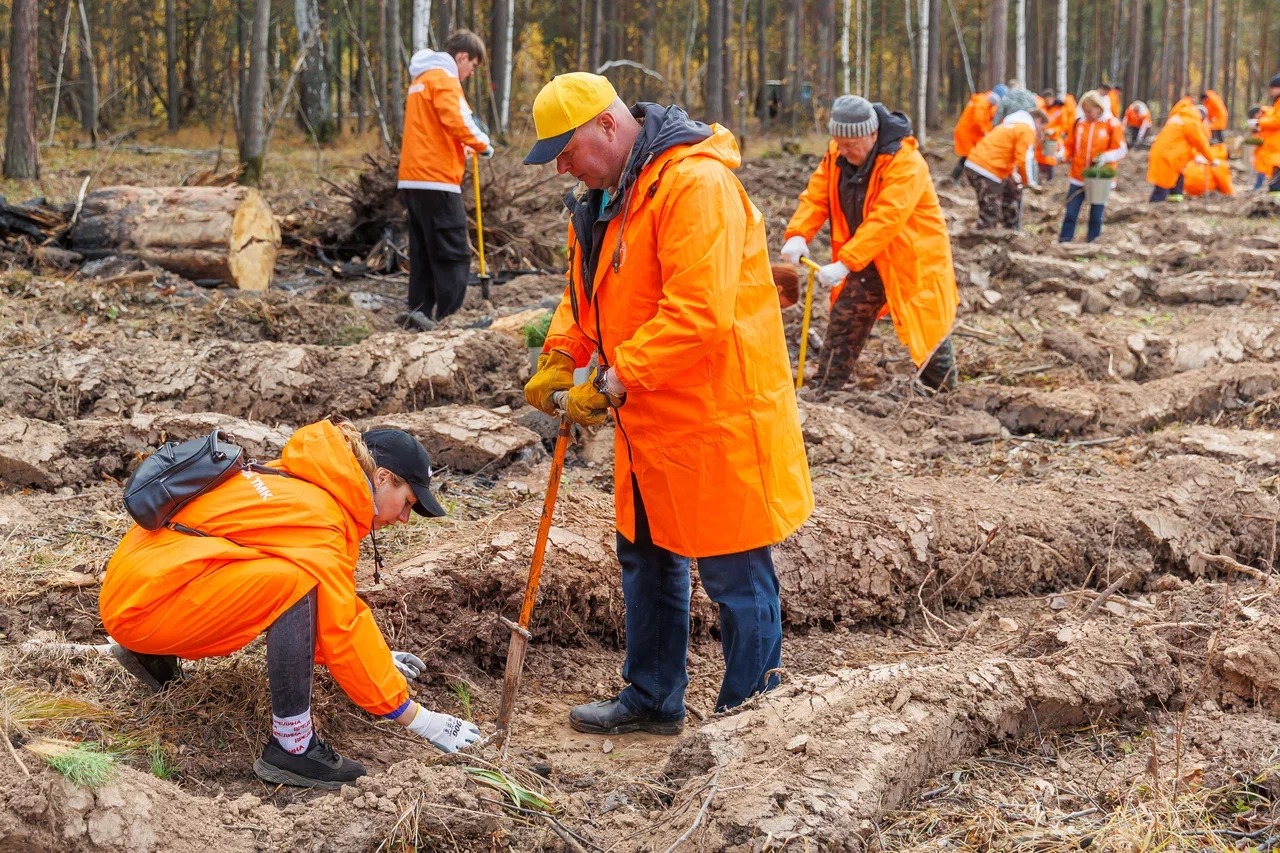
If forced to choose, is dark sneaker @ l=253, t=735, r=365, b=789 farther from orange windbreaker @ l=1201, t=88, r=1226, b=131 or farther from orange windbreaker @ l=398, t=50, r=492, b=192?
orange windbreaker @ l=1201, t=88, r=1226, b=131

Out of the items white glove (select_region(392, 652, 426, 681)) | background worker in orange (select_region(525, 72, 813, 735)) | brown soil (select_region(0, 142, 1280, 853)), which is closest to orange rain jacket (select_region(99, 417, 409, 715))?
brown soil (select_region(0, 142, 1280, 853))

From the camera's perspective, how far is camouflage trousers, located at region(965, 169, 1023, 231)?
11.4 meters

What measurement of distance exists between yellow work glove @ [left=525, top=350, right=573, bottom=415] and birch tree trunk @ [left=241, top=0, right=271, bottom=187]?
9.29 m

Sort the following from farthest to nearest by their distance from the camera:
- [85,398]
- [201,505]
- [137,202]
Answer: [137,202] < [85,398] < [201,505]

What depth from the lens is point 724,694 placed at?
331 centimetres

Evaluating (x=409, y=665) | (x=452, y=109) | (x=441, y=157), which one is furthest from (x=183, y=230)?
(x=409, y=665)

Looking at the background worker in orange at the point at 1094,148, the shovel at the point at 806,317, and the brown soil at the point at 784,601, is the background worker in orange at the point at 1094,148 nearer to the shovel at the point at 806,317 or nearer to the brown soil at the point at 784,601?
the brown soil at the point at 784,601

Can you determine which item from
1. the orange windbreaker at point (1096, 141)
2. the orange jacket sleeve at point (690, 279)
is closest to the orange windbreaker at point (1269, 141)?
the orange windbreaker at point (1096, 141)

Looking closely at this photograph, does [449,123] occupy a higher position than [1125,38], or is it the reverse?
[1125,38]

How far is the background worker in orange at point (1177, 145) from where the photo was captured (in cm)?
1560

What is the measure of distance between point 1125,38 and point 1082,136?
36086 mm

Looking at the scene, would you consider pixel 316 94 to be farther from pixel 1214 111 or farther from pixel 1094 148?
pixel 1214 111

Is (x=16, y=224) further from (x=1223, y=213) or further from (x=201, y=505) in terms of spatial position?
(x=1223, y=213)

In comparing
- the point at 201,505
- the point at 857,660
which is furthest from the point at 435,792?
the point at 857,660
